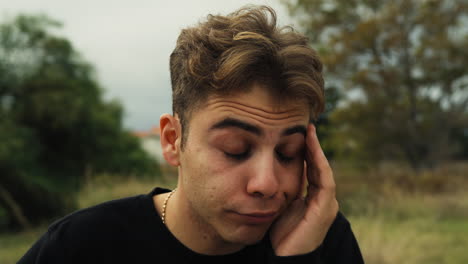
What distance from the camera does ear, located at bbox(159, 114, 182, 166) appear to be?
7.38 feet

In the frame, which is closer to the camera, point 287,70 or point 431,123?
point 287,70

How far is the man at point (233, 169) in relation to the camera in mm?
1951

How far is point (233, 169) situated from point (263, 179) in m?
0.15

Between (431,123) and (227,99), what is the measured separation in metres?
20.5

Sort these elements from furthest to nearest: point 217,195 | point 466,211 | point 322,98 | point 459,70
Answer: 1. point 459,70
2. point 466,211
3. point 322,98
4. point 217,195

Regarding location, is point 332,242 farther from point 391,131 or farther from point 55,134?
point 391,131

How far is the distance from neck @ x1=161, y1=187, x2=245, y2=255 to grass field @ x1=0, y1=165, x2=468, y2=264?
460cm

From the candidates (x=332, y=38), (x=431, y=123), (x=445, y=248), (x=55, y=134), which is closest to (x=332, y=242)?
(x=445, y=248)

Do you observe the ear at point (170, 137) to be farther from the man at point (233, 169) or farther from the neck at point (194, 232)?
the neck at point (194, 232)

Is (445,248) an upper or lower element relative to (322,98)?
lower

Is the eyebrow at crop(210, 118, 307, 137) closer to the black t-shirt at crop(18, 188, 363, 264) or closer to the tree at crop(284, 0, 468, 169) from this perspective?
the black t-shirt at crop(18, 188, 363, 264)

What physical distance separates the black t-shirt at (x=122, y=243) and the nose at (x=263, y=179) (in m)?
0.36

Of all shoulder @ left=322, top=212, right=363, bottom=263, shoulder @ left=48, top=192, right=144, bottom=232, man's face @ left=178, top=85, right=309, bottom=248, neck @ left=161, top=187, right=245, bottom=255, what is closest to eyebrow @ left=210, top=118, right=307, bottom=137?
man's face @ left=178, top=85, right=309, bottom=248

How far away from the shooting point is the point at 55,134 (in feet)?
41.4
